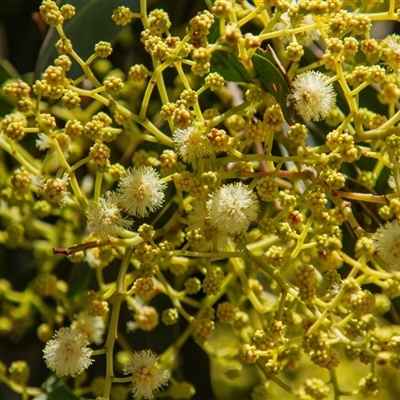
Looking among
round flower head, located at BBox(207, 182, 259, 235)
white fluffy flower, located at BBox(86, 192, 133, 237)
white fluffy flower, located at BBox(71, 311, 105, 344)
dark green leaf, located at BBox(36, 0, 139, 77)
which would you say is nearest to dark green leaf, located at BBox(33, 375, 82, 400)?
white fluffy flower, located at BBox(71, 311, 105, 344)

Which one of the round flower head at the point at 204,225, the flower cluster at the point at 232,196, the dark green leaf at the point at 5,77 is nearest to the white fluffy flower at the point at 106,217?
the flower cluster at the point at 232,196

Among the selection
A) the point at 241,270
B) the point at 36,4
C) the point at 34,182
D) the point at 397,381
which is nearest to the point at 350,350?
the point at 241,270

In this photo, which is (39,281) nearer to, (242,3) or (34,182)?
(34,182)

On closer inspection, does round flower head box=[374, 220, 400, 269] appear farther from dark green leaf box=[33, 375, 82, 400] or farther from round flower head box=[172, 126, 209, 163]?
dark green leaf box=[33, 375, 82, 400]

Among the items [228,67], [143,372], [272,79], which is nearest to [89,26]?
[228,67]

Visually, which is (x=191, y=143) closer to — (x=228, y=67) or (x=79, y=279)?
(x=228, y=67)

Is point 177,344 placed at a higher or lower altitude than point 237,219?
lower

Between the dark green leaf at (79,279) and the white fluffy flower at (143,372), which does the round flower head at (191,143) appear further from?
the dark green leaf at (79,279)
